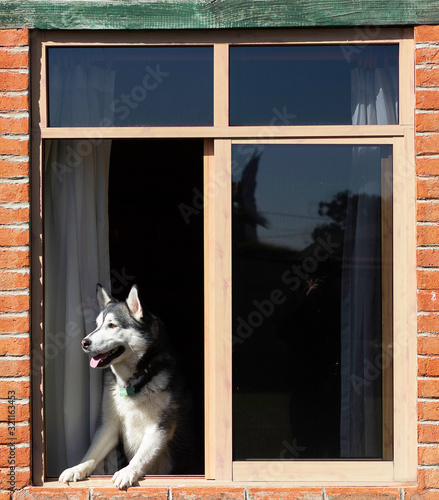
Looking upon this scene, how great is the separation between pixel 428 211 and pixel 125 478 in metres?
2.28

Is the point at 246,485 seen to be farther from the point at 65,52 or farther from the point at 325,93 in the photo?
the point at 65,52

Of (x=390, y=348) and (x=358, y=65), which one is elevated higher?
(x=358, y=65)

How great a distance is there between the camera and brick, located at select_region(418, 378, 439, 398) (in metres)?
4.22

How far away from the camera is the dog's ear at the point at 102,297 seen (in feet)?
15.5

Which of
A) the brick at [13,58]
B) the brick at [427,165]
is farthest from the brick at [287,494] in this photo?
the brick at [13,58]

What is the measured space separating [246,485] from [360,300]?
4.08 feet

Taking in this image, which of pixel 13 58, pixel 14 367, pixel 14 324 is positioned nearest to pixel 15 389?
pixel 14 367

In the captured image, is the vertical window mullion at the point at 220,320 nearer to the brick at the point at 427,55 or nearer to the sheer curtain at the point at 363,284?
the sheer curtain at the point at 363,284

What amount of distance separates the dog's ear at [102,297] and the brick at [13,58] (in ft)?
4.57

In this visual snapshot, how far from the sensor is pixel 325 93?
4.44 meters

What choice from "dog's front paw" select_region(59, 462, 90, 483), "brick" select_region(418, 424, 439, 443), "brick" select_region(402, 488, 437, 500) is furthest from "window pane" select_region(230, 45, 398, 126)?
"dog's front paw" select_region(59, 462, 90, 483)

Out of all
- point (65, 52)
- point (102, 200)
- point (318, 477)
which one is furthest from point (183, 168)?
point (318, 477)

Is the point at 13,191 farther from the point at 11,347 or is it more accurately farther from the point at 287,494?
the point at 287,494

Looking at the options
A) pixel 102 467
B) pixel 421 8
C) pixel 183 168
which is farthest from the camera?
pixel 183 168
